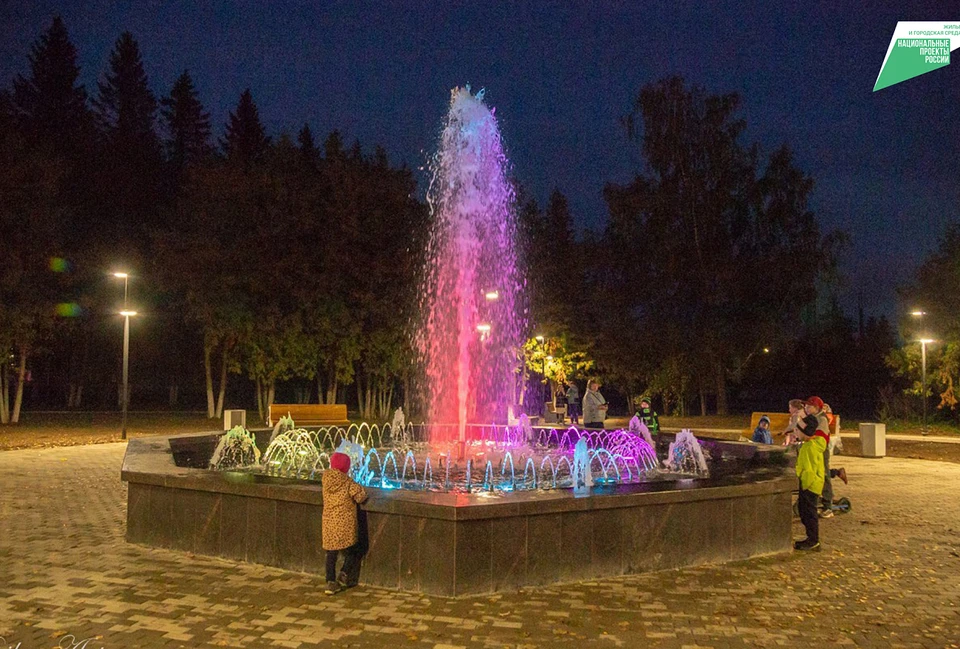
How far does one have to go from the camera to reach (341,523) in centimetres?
→ 698

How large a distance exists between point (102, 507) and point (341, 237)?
2363cm

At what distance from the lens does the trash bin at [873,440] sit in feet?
66.7

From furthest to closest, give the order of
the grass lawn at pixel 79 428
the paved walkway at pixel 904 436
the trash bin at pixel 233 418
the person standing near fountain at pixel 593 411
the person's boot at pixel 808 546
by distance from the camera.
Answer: the paved walkway at pixel 904 436, the trash bin at pixel 233 418, the grass lawn at pixel 79 428, the person standing near fountain at pixel 593 411, the person's boot at pixel 808 546

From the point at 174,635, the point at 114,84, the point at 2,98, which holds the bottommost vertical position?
the point at 174,635

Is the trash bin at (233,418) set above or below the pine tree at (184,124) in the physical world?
below

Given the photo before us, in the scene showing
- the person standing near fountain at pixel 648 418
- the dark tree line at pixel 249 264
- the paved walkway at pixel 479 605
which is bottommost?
the paved walkway at pixel 479 605

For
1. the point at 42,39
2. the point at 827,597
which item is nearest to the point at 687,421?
the point at 827,597

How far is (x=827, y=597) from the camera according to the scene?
23.0 ft

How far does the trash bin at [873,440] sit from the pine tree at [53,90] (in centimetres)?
5157

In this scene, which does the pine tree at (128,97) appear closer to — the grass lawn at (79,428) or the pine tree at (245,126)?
the pine tree at (245,126)

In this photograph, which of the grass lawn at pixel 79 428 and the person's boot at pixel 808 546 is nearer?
the person's boot at pixel 808 546

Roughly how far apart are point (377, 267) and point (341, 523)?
2765 cm

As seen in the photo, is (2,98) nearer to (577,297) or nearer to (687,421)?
(577,297)

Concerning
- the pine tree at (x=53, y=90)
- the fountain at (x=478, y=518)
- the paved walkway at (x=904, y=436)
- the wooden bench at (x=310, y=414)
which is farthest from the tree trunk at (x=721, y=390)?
the pine tree at (x=53, y=90)
